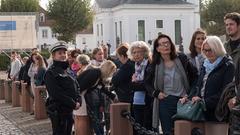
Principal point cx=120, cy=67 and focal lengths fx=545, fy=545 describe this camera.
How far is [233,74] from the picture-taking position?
6.22 metres

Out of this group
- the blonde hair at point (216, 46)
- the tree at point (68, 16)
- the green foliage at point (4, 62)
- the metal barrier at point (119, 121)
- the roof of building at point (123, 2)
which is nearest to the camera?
the blonde hair at point (216, 46)

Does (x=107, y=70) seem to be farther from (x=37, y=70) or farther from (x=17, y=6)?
(x=17, y=6)

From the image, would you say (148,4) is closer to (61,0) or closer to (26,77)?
(61,0)

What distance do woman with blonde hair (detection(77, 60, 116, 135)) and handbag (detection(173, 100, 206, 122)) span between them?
9.65 feet

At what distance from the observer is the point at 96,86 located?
9211mm

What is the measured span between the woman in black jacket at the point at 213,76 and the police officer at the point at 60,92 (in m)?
2.19

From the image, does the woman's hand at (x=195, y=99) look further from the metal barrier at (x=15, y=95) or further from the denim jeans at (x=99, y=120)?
the metal barrier at (x=15, y=95)

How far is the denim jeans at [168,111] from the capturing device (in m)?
7.20

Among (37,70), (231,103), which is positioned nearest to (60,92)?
(231,103)

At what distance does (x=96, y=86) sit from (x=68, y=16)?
58.4 metres

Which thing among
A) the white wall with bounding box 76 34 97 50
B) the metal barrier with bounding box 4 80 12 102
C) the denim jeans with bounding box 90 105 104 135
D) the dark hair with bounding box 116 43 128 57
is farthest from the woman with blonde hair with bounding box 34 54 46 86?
the white wall with bounding box 76 34 97 50

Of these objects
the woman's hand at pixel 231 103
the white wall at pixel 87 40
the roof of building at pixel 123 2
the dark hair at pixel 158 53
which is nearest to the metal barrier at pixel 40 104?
the dark hair at pixel 158 53

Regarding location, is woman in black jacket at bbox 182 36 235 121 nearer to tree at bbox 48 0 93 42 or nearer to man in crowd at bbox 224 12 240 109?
man in crowd at bbox 224 12 240 109

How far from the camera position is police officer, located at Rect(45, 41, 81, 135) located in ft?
26.0
